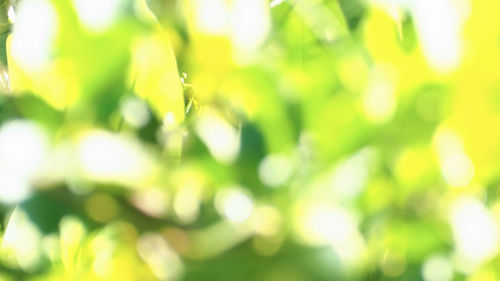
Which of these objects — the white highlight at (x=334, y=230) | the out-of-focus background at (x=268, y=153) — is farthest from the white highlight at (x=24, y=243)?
the white highlight at (x=334, y=230)

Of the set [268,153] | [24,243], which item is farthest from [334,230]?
[24,243]

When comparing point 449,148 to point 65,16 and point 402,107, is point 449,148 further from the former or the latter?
point 65,16

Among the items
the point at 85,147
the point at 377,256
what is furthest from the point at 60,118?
the point at 377,256

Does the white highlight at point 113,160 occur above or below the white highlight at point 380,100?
below

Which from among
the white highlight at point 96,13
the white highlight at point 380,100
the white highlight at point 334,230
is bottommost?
the white highlight at point 334,230

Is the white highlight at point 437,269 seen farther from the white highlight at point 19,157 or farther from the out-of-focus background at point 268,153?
the white highlight at point 19,157

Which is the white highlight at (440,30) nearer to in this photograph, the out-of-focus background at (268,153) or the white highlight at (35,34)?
the out-of-focus background at (268,153)

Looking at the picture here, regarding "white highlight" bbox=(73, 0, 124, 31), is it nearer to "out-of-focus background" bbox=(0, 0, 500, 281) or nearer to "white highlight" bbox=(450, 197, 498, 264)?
"out-of-focus background" bbox=(0, 0, 500, 281)
